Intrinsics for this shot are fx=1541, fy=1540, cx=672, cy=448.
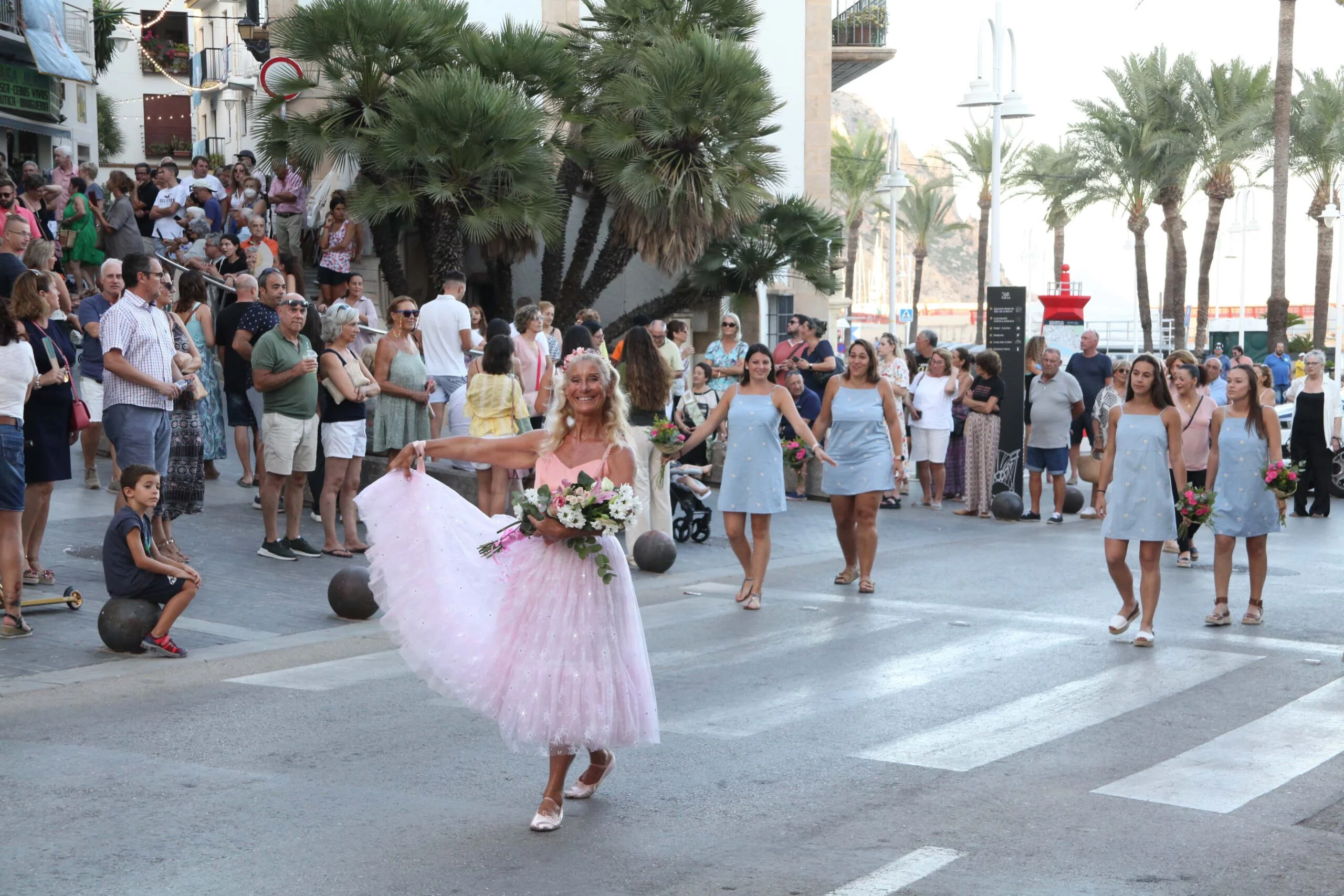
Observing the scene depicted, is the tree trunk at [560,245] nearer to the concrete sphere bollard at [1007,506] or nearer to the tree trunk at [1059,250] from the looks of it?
the concrete sphere bollard at [1007,506]

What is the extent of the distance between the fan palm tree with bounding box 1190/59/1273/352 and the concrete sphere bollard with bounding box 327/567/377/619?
39.8m

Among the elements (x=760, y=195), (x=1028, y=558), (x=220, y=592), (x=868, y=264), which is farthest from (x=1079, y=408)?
(x=868, y=264)

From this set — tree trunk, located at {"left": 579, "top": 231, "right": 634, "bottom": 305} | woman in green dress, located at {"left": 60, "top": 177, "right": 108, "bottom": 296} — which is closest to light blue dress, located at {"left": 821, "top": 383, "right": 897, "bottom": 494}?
woman in green dress, located at {"left": 60, "top": 177, "right": 108, "bottom": 296}

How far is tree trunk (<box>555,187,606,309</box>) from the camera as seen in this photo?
80.8 feet

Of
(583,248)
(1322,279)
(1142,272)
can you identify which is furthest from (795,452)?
(1142,272)

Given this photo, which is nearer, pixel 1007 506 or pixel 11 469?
pixel 11 469

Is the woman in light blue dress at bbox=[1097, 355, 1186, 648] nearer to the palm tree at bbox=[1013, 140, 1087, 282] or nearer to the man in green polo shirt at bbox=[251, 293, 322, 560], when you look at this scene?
the man in green polo shirt at bbox=[251, 293, 322, 560]

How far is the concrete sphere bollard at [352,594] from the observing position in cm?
1066

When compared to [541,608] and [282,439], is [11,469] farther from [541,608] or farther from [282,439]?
[541,608]

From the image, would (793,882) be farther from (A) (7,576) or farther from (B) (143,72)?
(B) (143,72)

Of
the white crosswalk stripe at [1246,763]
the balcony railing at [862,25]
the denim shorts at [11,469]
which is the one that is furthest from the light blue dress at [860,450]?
the balcony railing at [862,25]

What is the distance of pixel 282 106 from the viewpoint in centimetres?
2192

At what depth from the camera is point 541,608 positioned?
6.16 metres

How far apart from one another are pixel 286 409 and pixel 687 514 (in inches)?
177
